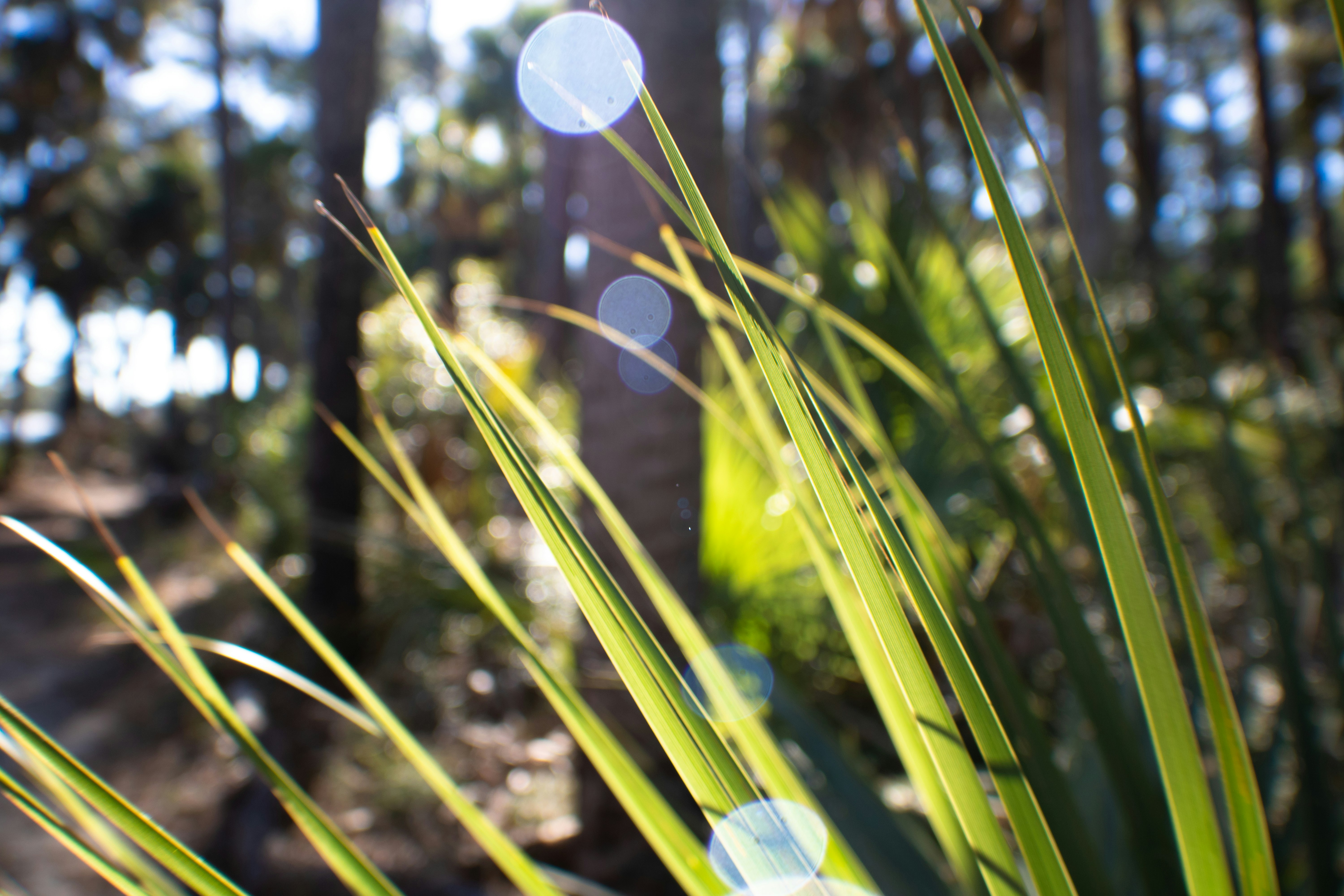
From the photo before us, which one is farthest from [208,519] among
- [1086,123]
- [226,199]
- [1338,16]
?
[226,199]

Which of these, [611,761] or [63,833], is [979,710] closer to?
[611,761]

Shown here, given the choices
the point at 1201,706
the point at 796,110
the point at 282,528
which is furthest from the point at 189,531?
the point at 796,110

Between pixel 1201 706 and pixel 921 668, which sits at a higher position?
pixel 921 668

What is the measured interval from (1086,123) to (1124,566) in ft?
22.7

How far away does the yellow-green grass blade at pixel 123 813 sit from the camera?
0.35 meters

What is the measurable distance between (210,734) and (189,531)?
626cm

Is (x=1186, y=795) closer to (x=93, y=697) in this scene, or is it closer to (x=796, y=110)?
(x=93, y=697)

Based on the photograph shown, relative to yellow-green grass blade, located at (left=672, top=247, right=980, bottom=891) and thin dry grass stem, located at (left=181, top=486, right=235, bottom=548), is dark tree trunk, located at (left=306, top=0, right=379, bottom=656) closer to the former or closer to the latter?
thin dry grass stem, located at (left=181, top=486, right=235, bottom=548)

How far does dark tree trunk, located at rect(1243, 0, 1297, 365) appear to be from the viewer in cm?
701

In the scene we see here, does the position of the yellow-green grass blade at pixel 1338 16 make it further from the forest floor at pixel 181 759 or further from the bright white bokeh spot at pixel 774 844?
the forest floor at pixel 181 759

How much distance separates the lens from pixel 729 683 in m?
0.46

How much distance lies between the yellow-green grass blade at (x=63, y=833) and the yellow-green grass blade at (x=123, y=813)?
0.02 meters

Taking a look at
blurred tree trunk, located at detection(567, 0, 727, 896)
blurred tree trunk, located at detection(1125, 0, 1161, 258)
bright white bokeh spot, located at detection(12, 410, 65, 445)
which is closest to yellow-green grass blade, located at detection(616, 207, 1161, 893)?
blurred tree trunk, located at detection(567, 0, 727, 896)

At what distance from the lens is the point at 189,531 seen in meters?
8.32
